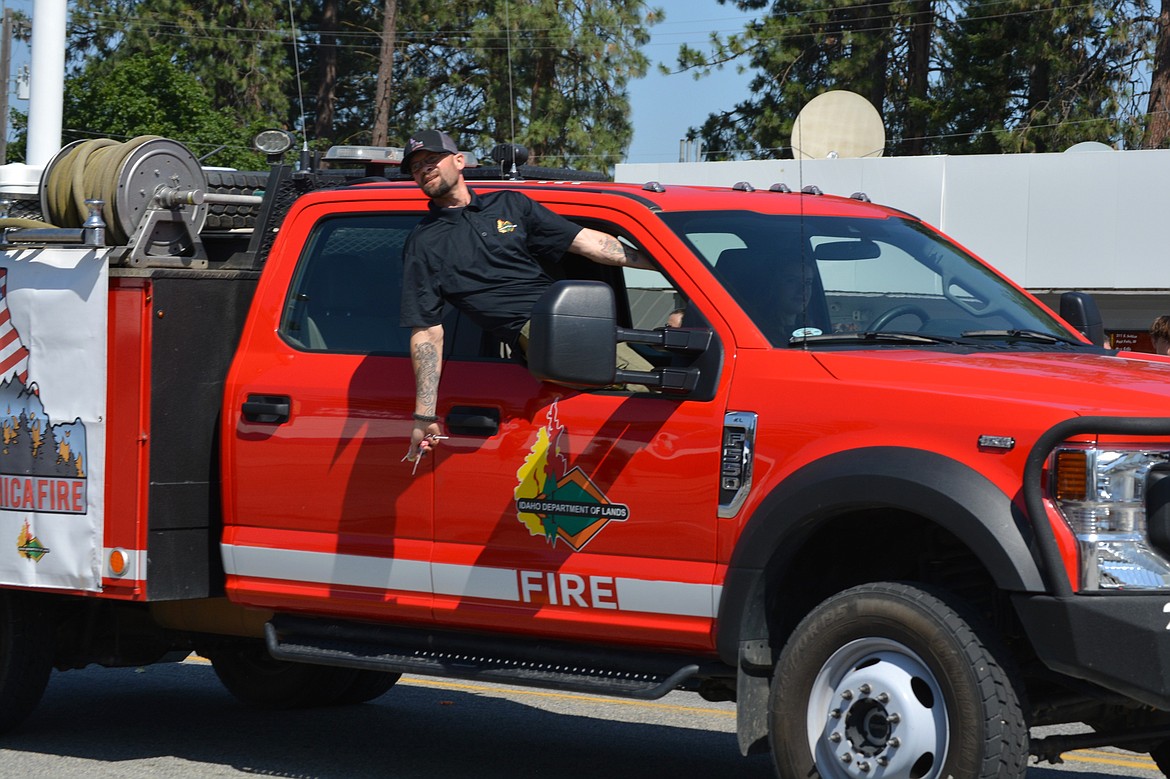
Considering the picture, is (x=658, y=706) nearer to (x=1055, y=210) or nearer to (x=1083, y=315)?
(x=1083, y=315)

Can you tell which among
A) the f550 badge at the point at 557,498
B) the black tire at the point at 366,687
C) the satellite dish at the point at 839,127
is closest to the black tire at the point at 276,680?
the black tire at the point at 366,687

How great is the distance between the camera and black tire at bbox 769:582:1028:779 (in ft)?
14.9

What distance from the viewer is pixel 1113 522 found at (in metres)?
4.43

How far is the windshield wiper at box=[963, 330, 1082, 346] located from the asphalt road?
203 cm

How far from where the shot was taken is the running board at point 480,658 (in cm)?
532

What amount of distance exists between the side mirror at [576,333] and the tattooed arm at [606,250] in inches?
22.4

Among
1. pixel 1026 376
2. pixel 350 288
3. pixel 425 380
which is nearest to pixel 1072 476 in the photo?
pixel 1026 376

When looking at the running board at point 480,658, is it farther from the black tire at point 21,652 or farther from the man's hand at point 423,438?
the black tire at point 21,652

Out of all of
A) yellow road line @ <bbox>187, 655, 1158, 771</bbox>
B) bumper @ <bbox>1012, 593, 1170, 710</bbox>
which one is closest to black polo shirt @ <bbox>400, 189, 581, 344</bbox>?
yellow road line @ <bbox>187, 655, 1158, 771</bbox>

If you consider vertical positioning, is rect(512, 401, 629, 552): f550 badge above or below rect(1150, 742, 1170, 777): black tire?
above

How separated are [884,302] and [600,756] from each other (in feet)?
8.31

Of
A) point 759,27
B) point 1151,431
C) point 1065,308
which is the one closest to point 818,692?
point 1151,431

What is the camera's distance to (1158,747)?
→ 19.0 feet

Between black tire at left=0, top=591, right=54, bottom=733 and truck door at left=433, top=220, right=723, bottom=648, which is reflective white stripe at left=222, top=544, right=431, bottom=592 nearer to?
truck door at left=433, top=220, right=723, bottom=648
